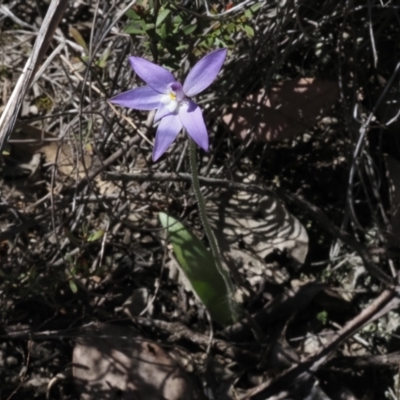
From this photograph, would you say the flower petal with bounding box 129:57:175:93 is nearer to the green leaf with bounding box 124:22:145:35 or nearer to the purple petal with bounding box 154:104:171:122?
the purple petal with bounding box 154:104:171:122

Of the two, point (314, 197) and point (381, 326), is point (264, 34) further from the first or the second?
point (381, 326)

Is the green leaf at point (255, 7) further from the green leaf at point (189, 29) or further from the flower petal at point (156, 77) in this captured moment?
the flower petal at point (156, 77)

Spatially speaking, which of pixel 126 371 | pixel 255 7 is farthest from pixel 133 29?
pixel 126 371

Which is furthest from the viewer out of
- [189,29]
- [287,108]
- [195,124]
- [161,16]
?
[287,108]

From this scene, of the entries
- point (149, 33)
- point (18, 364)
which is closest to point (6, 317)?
point (18, 364)

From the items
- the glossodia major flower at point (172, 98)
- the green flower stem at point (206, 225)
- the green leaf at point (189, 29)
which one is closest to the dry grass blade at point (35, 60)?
the glossodia major flower at point (172, 98)

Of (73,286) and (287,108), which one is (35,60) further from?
(287,108)
